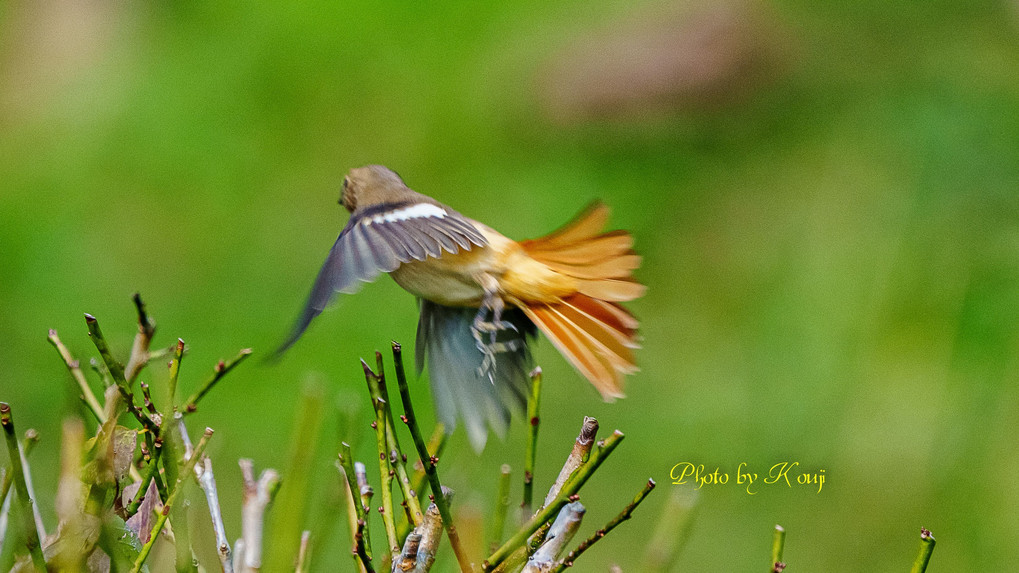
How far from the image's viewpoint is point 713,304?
4664 mm

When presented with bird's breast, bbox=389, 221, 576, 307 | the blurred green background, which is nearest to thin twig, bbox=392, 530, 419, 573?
bird's breast, bbox=389, 221, 576, 307

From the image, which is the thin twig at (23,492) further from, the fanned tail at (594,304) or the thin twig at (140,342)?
the fanned tail at (594,304)

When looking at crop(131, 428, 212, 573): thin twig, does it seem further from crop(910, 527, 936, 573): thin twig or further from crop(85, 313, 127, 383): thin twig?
crop(910, 527, 936, 573): thin twig

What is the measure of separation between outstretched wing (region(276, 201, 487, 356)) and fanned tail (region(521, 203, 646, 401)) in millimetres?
164

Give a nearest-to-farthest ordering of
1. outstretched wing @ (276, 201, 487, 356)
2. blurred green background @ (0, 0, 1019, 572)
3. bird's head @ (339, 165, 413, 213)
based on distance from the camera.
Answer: outstretched wing @ (276, 201, 487, 356)
bird's head @ (339, 165, 413, 213)
blurred green background @ (0, 0, 1019, 572)

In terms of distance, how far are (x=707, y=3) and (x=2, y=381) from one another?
156 inches

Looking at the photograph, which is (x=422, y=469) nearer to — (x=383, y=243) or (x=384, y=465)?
(x=384, y=465)

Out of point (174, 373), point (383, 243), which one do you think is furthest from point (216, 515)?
point (383, 243)

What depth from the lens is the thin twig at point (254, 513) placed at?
108 cm

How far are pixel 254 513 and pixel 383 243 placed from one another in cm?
78

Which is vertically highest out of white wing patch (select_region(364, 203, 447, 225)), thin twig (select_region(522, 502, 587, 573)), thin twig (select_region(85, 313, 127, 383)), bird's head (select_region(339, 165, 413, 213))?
bird's head (select_region(339, 165, 413, 213))

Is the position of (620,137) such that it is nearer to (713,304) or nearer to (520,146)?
(520,146)

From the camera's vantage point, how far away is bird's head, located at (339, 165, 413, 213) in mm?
2193

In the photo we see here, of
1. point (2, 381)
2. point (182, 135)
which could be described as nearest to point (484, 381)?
point (2, 381)
